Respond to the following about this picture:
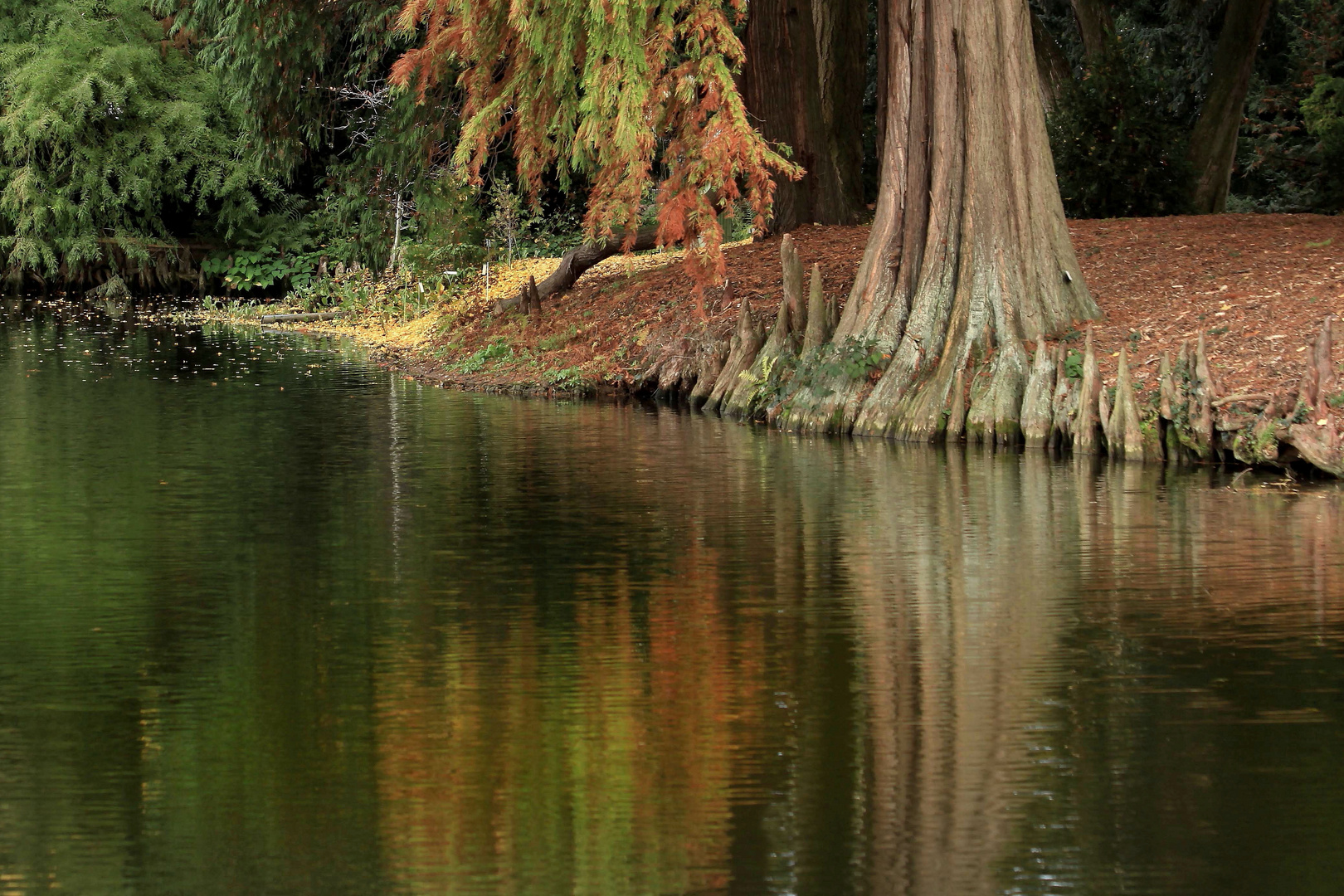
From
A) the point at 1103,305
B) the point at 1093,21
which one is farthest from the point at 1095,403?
the point at 1093,21

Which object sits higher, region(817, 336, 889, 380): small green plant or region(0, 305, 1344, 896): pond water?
region(817, 336, 889, 380): small green plant

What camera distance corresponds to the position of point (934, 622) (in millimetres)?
8031

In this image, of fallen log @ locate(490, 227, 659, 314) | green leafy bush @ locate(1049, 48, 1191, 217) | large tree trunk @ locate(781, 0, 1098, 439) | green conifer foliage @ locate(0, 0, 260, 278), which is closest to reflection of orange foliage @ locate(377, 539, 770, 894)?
large tree trunk @ locate(781, 0, 1098, 439)

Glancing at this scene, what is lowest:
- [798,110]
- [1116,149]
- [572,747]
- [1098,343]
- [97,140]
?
[572,747]

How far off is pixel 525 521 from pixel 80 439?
Answer: 19.1 ft

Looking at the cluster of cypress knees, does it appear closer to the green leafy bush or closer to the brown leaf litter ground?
the brown leaf litter ground

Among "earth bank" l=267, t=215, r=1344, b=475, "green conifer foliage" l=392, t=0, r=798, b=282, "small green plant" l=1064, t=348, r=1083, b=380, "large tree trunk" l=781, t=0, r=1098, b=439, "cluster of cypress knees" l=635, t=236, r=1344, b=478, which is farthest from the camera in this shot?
"green conifer foliage" l=392, t=0, r=798, b=282

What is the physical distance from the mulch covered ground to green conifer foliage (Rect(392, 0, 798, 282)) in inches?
70.0

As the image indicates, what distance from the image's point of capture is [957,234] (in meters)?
15.8

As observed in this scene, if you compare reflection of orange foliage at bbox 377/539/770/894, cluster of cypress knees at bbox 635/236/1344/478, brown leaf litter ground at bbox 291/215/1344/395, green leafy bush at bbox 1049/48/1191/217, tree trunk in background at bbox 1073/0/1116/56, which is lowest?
reflection of orange foliage at bbox 377/539/770/894

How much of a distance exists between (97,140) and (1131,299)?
83.2 ft

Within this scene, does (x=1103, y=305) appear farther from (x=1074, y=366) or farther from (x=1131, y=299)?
(x=1074, y=366)

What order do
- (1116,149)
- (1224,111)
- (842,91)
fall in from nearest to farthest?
(1116,149) → (842,91) → (1224,111)

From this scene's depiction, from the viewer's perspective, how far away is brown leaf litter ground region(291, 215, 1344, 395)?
47.9 ft
